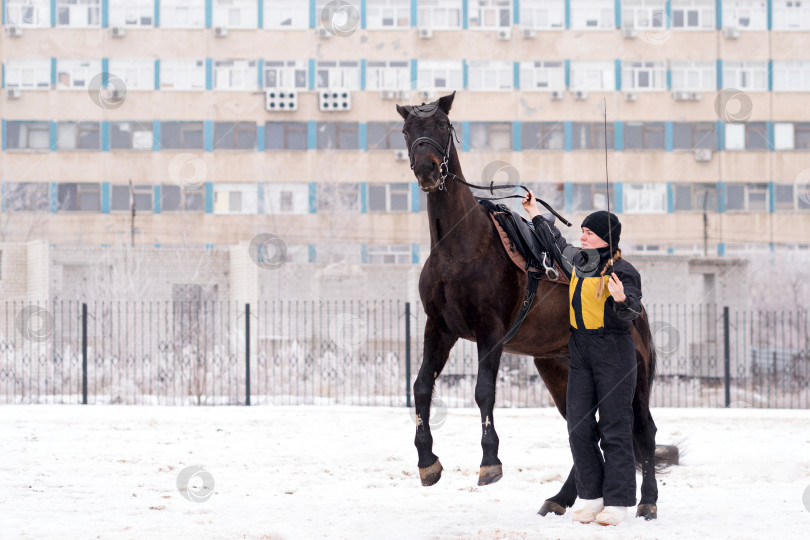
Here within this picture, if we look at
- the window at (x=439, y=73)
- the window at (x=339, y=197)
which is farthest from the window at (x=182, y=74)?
the window at (x=439, y=73)

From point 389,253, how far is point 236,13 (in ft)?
45.8

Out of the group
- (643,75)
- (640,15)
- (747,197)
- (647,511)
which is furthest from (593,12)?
(647,511)

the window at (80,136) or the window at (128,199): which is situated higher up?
the window at (80,136)

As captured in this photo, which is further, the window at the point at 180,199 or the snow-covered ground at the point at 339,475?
the window at the point at 180,199

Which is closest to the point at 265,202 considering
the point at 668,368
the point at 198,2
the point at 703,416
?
the point at 198,2

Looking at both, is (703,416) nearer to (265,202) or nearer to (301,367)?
(301,367)

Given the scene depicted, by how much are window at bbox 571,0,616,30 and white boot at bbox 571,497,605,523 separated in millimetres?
42396

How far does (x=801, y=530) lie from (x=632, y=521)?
120 centimetres

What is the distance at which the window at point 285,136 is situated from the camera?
45312 mm

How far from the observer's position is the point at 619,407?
22.3 feet

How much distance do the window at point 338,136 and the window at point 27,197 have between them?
13.4 meters

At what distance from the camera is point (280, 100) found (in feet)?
148

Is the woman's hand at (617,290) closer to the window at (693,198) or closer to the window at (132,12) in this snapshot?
the window at (693,198)

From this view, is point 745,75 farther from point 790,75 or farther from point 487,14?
point 487,14
